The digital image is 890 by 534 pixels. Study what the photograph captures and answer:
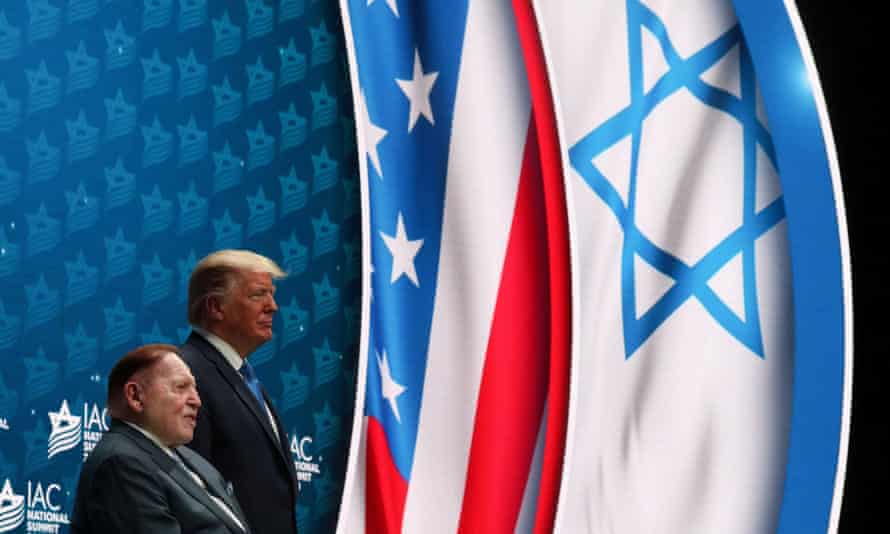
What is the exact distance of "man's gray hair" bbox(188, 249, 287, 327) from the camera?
3346 millimetres

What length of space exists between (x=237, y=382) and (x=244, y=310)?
0.17m

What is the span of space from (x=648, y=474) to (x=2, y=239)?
178 centimetres

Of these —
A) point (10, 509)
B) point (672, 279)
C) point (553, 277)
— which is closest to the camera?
point (10, 509)

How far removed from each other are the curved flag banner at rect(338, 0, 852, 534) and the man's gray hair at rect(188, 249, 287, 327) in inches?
38.2

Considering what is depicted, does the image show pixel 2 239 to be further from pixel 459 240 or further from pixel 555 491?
pixel 555 491

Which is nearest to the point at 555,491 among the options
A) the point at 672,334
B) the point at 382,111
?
the point at 672,334

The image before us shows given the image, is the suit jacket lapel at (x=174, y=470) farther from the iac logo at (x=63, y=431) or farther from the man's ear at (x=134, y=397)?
the iac logo at (x=63, y=431)

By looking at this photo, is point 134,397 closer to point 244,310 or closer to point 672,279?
point 244,310

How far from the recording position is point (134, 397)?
2842mm

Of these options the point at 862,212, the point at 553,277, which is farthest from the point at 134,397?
the point at 862,212

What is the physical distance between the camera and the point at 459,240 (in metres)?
4.35

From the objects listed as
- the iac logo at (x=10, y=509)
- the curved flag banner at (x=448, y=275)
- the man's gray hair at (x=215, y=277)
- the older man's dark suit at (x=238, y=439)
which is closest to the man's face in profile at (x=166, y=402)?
the older man's dark suit at (x=238, y=439)

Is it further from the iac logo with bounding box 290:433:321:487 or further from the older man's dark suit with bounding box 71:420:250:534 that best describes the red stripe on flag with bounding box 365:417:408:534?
the older man's dark suit with bounding box 71:420:250:534

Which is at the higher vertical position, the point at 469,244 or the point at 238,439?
the point at 469,244
